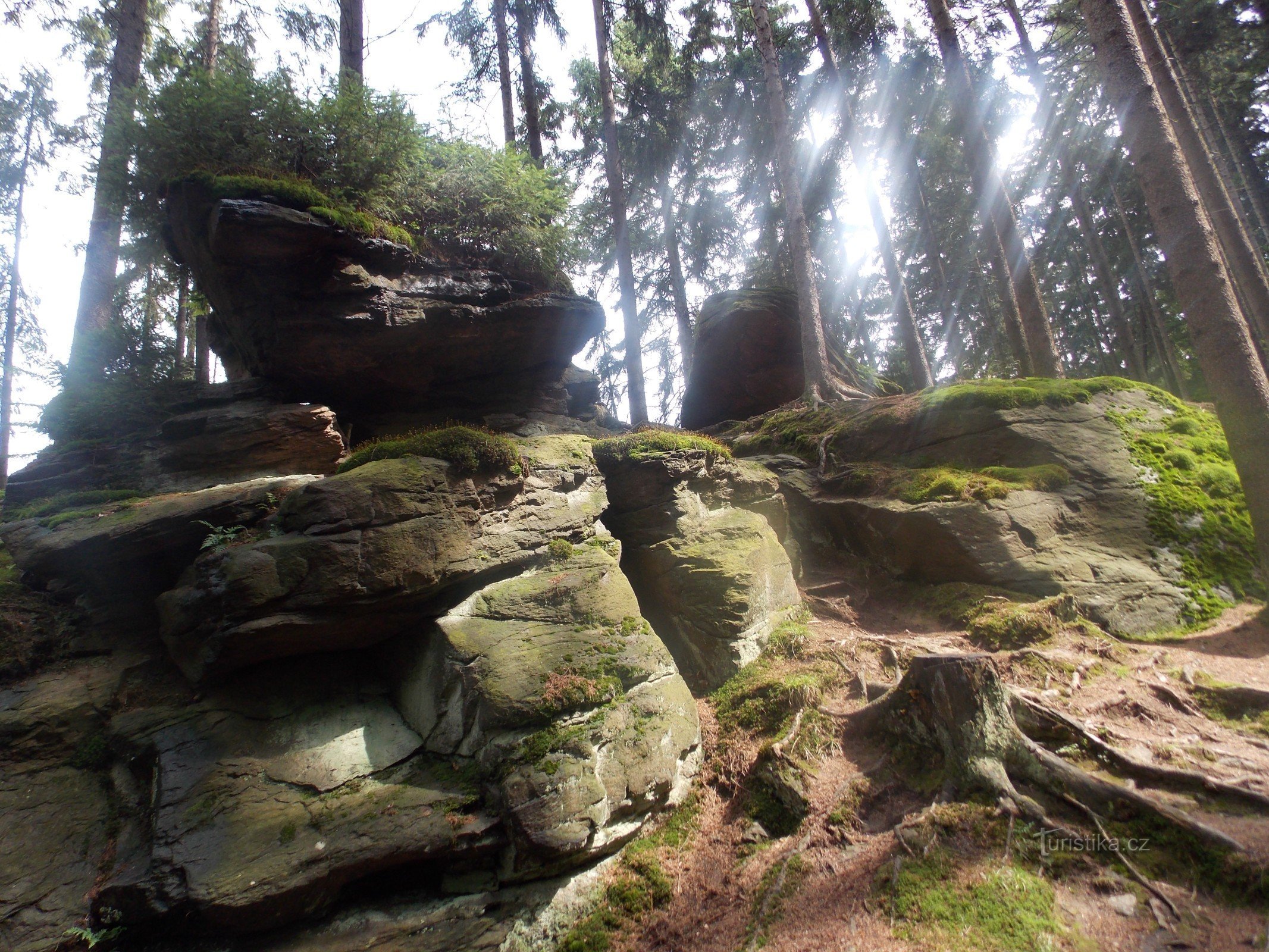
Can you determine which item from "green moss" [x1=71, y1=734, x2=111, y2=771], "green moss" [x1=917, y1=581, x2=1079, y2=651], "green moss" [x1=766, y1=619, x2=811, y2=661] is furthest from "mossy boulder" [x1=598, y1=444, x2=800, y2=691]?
"green moss" [x1=71, y1=734, x2=111, y2=771]

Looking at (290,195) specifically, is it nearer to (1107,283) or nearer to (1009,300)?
(1009,300)

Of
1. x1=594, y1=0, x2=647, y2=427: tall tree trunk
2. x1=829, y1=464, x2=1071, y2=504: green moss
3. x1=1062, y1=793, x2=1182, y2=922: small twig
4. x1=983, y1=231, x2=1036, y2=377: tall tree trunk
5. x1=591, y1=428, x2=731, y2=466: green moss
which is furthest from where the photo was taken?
x1=594, y1=0, x2=647, y2=427: tall tree trunk

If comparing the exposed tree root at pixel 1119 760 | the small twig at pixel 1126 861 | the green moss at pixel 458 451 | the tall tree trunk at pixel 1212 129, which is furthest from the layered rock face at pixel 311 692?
the tall tree trunk at pixel 1212 129

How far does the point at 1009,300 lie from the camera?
13.2m

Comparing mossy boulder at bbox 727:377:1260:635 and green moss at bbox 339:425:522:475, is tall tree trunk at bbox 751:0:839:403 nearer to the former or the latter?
mossy boulder at bbox 727:377:1260:635

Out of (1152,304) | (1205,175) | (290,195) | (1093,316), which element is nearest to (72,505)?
(290,195)

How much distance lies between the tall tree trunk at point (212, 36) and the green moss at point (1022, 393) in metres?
20.8

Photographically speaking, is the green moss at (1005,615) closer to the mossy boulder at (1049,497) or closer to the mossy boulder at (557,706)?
the mossy boulder at (1049,497)

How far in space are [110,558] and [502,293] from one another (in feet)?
24.1

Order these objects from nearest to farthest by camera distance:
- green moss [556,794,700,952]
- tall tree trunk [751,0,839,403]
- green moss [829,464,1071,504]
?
green moss [556,794,700,952] < green moss [829,464,1071,504] < tall tree trunk [751,0,839,403]

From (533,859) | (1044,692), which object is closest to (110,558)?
(533,859)

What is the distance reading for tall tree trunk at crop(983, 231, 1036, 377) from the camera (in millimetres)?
12828

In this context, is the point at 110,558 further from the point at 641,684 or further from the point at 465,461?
the point at 641,684

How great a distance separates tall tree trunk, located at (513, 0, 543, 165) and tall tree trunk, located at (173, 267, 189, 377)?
938cm
